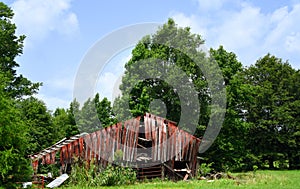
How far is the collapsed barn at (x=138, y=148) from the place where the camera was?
2370 centimetres

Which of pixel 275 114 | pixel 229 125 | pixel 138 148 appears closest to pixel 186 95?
pixel 229 125

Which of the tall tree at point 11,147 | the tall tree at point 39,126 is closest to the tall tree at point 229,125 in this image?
the tall tree at point 39,126

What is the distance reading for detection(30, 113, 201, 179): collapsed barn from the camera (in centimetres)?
2370

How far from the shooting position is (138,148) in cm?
2548

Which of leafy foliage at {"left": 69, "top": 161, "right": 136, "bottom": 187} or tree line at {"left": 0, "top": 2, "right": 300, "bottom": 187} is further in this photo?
tree line at {"left": 0, "top": 2, "right": 300, "bottom": 187}

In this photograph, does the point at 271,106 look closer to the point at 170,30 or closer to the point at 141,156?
the point at 170,30

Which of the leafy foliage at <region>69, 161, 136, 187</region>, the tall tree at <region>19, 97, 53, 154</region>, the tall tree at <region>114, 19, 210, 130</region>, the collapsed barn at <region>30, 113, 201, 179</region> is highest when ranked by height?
the tall tree at <region>114, 19, 210, 130</region>

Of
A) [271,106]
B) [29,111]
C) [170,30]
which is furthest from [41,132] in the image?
[271,106]

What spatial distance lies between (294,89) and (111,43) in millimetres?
27373

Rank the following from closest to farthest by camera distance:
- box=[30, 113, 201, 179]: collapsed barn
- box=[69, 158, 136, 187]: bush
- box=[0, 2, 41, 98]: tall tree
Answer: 1. box=[69, 158, 136, 187]: bush
2. box=[30, 113, 201, 179]: collapsed barn
3. box=[0, 2, 41, 98]: tall tree

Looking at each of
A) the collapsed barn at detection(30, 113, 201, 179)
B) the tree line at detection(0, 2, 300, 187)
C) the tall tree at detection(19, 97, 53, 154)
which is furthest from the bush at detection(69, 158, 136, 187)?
the tall tree at detection(19, 97, 53, 154)

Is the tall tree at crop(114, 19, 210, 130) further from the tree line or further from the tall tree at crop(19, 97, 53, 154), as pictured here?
the tall tree at crop(19, 97, 53, 154)

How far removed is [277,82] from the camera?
Result: 4459 cm

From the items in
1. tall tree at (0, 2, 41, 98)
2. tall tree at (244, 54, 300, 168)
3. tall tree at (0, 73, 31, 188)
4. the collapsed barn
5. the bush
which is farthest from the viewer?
tall tree at (244, 54, 300, 168)
